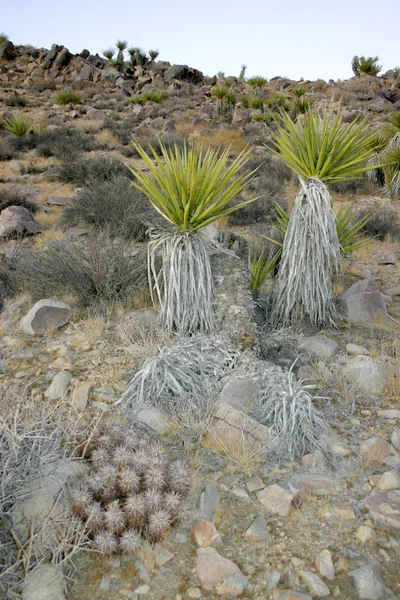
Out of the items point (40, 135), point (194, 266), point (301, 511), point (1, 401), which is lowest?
point (301, 511)

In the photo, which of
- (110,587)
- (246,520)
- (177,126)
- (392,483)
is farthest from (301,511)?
(177,126)

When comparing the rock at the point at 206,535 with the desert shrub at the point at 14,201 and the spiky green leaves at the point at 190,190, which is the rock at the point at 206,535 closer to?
the spiky green leaves at the point at 190,190

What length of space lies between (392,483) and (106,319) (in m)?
2.96

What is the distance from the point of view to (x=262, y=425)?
9.80 ft

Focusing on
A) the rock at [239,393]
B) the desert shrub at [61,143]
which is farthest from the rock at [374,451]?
the desert shrub at [61,143]

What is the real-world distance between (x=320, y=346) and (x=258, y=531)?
2159 mm

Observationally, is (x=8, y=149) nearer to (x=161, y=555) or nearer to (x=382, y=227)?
(x=382, y=227)

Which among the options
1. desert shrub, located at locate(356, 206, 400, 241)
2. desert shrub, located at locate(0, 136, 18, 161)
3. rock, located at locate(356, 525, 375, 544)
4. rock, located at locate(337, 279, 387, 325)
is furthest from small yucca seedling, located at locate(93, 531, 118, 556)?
desert shrub, located at locate(0, 136, 18, 161)

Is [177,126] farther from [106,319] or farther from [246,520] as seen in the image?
[246,520]

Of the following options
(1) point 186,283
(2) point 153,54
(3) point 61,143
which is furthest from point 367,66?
(1) point 186,283

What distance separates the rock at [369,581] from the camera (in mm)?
2021

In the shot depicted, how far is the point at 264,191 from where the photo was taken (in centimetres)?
897

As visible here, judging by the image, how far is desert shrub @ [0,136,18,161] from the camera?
12.0 m

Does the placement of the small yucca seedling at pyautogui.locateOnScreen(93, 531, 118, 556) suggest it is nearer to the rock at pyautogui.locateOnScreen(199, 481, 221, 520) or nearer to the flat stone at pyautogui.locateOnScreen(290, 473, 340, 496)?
the rock at pyautogui.locateOnScreen(199, 481, 221, 520)
